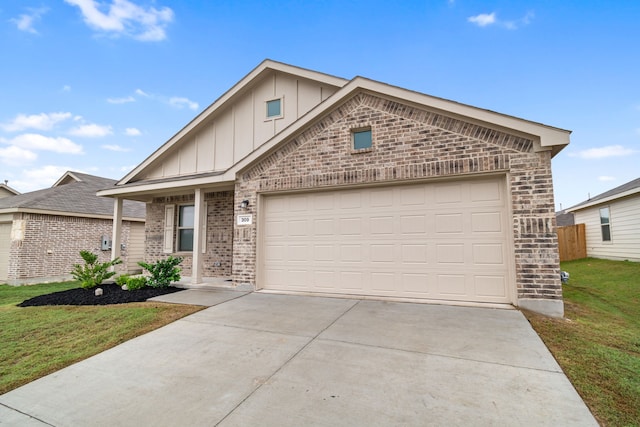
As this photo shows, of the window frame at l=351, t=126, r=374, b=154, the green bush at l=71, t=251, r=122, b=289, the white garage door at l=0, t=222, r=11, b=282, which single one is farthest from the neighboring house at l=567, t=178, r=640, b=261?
the white garage door at l=0, t=222, r=11, b=282

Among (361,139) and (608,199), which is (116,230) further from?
(608,199)

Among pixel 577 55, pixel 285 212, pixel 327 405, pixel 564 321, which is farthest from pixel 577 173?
pixel 327 405

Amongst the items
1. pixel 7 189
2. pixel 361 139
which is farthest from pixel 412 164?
pixel 7 189

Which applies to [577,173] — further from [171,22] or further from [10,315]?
[10,315]

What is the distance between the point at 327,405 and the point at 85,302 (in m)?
A: 6.90

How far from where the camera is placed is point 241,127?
31.6 feet

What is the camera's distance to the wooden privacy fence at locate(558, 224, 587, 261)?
49.4 feet

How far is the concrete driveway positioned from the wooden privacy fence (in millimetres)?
14293

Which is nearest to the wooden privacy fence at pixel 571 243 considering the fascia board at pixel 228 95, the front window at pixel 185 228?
the fascia board at pixel 228 95

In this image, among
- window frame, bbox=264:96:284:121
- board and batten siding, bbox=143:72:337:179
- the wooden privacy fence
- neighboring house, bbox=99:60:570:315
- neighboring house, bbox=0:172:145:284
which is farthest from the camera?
the wooden privacy fence

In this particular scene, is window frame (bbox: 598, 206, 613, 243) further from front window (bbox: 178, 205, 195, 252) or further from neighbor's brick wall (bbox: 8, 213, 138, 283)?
neighbor's brick wall (bbox: 8, 213, 138, 283)

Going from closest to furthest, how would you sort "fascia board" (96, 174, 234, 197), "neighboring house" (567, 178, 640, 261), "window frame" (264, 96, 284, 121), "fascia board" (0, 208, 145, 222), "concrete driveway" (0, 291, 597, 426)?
"concrete driveway" (0, 291, 597, 426), "fascia board" (96, 174, 234, 197), "window frame" (264, 96, 284, 121), "fascia board" (0, 208, 145, 222), "neighboring house" (567, 178, 640, 261)

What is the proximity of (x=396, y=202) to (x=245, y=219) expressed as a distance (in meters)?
3.85

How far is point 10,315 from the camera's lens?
569 cm
